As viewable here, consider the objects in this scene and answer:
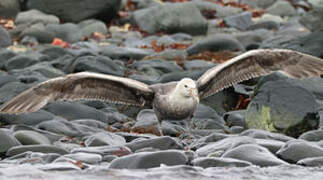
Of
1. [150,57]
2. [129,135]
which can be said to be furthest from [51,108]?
[150,57]

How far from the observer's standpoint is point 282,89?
32.8 feet

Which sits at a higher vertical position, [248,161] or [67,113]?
[248,161]

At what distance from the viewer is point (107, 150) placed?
830 centimetres

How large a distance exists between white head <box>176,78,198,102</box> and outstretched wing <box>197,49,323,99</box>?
668 mm

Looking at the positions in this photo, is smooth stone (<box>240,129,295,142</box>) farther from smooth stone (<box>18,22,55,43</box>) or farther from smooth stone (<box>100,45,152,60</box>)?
smooth stone (<box>18,22,55,43</box>)

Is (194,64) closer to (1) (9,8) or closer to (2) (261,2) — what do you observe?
(1) (9,8)

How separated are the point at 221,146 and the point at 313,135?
4.96 ft

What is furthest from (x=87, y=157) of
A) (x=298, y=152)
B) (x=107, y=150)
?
(x=298, y=152)

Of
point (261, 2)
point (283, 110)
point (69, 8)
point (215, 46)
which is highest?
point (283, 110)

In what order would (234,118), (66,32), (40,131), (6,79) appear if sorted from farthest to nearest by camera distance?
(66,32)
(6,79)
(234,118)
(40,131)

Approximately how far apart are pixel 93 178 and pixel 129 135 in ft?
7.60

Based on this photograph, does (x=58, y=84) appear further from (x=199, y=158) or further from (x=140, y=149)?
(x=199, y=158)

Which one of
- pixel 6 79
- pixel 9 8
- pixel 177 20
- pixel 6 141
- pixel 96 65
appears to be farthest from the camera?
pixel 9 8

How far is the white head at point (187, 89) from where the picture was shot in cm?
915
